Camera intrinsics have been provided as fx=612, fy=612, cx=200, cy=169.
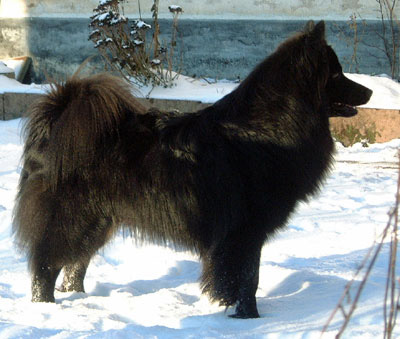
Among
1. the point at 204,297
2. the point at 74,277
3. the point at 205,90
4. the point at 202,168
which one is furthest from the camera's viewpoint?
the point at 205,90

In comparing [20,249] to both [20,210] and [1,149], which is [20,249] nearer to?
[20,210]

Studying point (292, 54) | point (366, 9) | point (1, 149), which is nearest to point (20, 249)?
point (292, 54)

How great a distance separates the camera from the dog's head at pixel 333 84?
330cm

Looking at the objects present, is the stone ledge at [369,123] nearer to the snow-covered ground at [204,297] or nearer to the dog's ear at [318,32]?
the snow-covered ground at [204,297]

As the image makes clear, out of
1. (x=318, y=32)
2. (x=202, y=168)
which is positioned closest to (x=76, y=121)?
(x=202, y=168)

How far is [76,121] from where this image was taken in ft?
10.9

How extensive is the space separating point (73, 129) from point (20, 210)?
0.57 meters

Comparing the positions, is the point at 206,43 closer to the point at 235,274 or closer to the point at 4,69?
the point at 4,69

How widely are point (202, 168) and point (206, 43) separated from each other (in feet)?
23.7

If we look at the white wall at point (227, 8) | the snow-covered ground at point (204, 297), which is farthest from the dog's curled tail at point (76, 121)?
the white wall at point (227, 8)

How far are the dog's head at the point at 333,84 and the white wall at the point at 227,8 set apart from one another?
6739mm

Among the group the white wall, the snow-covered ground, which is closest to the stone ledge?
the snow-covered ground

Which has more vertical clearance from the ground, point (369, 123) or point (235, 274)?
point (235, 274)

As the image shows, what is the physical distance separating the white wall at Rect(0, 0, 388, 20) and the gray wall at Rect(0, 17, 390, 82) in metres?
0.12
